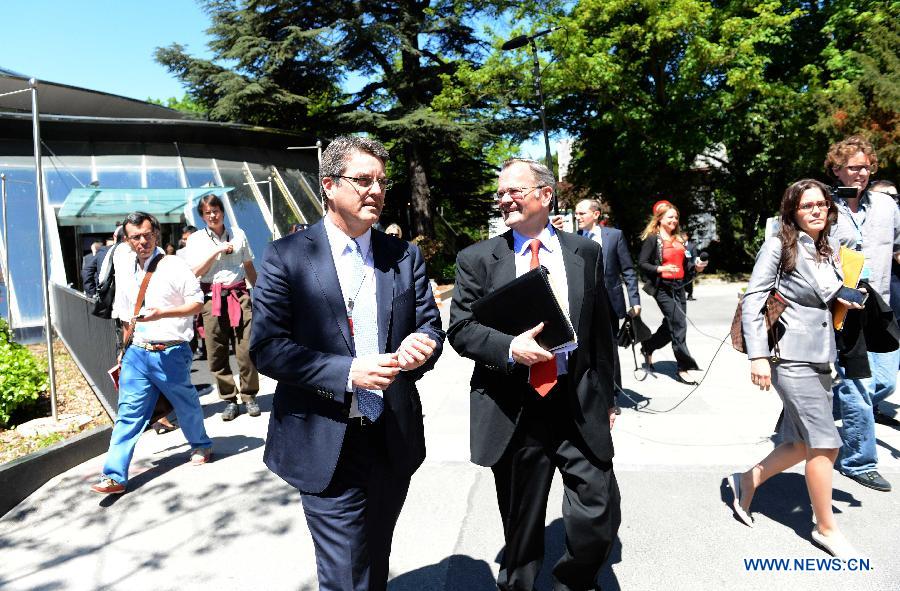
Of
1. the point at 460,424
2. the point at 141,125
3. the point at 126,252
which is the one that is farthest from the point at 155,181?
the point at 460,424

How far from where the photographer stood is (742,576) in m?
3.09

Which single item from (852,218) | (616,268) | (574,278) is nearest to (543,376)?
(574,278)

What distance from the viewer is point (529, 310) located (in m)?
2.60

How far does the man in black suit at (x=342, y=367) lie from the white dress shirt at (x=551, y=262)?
0.65 m

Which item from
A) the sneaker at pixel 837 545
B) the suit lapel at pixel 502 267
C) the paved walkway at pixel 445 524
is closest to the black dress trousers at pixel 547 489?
the paved walkway at pixel 445 524

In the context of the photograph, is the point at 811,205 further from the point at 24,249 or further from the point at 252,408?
the point at 24,249

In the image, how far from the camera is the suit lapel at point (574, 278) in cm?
278

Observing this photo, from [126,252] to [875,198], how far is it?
563cm

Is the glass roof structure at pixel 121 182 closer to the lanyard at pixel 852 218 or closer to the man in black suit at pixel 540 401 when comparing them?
the man in black suit at pixel 540 401

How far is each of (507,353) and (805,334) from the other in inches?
68.4

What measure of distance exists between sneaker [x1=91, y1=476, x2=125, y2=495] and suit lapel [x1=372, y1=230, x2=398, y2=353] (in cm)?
314

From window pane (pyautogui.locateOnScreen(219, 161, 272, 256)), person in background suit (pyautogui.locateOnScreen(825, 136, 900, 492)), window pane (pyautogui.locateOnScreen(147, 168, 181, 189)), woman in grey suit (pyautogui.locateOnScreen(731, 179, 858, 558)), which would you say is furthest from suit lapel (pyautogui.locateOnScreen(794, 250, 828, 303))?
window pane (pyautogui.locateOnScreen(147, 168, 181, 189))

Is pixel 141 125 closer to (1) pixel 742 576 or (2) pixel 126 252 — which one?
(2) pixel 126 252

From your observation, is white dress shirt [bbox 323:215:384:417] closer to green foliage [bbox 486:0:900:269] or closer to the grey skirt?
the grey skirt
